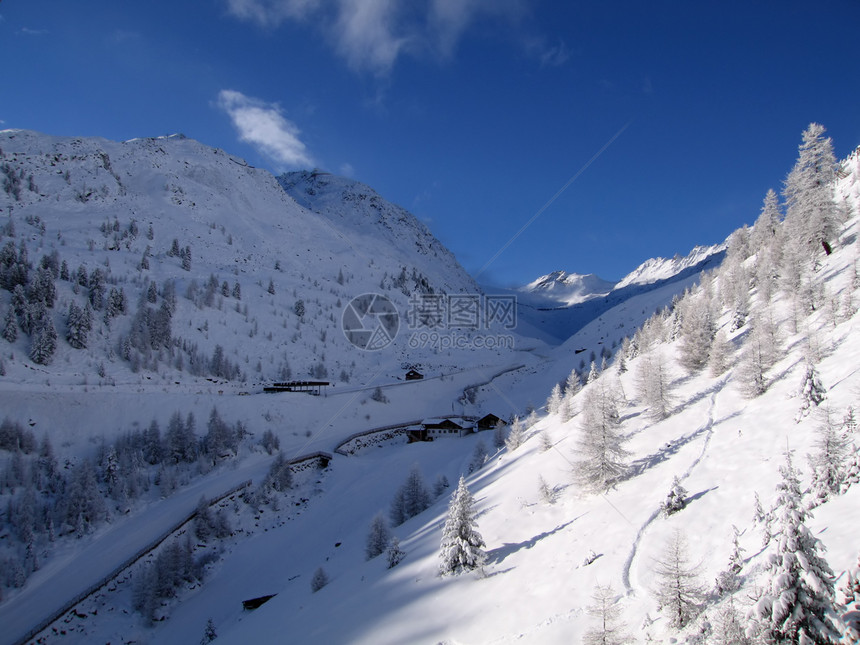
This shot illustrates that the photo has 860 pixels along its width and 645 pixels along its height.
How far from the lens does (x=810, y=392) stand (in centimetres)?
1553

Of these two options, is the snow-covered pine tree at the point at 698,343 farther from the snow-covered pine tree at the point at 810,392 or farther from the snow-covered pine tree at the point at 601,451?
the snow-covered pine tree at the point at 601,451

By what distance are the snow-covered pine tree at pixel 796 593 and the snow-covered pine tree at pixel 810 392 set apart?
1148 cm

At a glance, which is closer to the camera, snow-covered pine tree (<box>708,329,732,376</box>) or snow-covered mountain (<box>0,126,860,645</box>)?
snow-covered mountain (<box>0,126,860,645</box>)

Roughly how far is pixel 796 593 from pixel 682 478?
33.0 feet

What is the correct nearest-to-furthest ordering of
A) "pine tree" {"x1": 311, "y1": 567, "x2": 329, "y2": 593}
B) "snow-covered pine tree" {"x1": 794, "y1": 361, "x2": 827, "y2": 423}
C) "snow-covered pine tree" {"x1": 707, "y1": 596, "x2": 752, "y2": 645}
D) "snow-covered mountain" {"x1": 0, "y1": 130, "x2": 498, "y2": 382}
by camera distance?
"snow-covered pine tree" {"x1": 707, "y1": 596, "x2": 752, "y2": 645}
"snow-covered pine tree" {"x1": 794, "y1": 361, "x2": 827, "y2": 423}
"pine tree" {"x1": 311, "y1": 567, "x2": 329, "y2": 593}
"snow-covered mountain" {"x1": 0, "y1": 130, "x2": 498, "y2": 382}

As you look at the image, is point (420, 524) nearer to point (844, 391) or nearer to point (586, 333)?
point (844, 391)

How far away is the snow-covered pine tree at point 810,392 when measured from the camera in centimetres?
1544

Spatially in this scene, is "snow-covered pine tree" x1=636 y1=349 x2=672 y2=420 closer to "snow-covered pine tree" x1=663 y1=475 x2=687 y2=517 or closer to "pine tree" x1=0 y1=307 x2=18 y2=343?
"snow-covered pine tree" x1=663 y1=475 x2=687 y2=517

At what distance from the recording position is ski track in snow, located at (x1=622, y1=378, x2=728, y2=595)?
39.0 feet

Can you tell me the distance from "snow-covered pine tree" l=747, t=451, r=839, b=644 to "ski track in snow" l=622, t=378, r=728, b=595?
4843mm

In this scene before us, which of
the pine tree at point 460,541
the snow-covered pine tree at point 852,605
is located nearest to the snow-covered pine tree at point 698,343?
the pine tree at point 460,541

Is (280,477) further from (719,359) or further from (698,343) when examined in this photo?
(698,343)

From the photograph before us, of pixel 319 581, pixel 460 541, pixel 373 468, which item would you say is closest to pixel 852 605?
pixel 460 541

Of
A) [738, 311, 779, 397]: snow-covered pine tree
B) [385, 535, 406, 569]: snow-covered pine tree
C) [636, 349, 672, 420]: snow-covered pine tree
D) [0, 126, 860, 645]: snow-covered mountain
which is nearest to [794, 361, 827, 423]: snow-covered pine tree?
[0, 126, 860, 645]: snow-covered mountain
